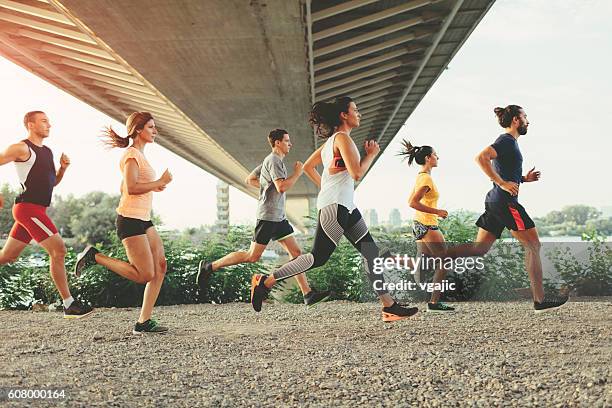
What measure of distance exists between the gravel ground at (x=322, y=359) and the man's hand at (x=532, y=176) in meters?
1.55

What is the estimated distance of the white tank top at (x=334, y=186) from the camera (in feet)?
19.2

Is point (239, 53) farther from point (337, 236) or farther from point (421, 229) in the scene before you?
point (337, 236)

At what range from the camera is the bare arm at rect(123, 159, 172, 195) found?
Answer: 19.3 ft

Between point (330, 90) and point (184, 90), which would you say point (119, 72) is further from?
point (330, 90)

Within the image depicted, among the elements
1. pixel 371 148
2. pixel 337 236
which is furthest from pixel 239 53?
pixel 371 148

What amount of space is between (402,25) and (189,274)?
385 inches

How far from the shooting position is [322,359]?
5988 millimetres

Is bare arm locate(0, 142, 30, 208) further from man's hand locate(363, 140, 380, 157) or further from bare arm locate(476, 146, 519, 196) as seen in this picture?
bare arm locate(476, 146, 519, 196)

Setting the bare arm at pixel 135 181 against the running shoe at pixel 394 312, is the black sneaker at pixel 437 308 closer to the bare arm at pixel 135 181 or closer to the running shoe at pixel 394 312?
the running shoe at pixel 394 312

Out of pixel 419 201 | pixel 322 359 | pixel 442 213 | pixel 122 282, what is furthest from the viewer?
pixel 122 282

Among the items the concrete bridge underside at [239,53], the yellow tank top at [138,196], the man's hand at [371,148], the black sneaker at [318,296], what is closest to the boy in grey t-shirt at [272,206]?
the black sneaker at [318,296]

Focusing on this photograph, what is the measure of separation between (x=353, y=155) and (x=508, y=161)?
7.01 ft

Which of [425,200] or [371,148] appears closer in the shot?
[371,148]

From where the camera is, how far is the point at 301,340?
275 inches
